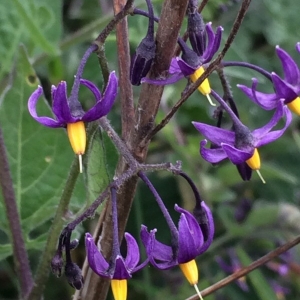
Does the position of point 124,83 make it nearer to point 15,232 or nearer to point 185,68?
point 185,68

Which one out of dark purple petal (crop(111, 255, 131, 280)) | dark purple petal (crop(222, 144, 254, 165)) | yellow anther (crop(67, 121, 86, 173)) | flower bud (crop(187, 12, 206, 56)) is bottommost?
dark purple petal (crop(111, 255, 131, 280))

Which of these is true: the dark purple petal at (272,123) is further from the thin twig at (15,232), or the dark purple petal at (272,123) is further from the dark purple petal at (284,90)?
the thin twig at (15,232)

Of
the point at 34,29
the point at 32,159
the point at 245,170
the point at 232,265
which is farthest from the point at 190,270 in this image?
the point at 232,265

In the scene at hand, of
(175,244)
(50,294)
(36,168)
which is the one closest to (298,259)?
(50,294)

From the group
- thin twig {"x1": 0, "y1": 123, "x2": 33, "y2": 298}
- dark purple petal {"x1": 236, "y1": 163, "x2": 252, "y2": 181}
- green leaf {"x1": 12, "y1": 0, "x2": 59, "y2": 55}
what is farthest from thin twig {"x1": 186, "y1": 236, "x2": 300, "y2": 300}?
green leaf {"x1": 12, "y1": 0, "x2": 59, "y2": 55}

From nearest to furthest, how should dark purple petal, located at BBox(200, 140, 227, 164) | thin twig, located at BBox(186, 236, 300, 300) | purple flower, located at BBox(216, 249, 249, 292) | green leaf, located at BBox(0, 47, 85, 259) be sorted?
dark purple petal, located at BBox(200, 140, 227, 164)
thin twig, located at BBox(186, 236, 300, 300)
green leaf, located at BBox(0, 47, 85, 259)
purple flower, located at BBox(216, 249, 249, 292)

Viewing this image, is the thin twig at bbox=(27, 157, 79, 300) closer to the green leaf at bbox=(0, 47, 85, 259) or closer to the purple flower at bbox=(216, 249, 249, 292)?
the green leaf at bbox=(0, 47, 85, 259)

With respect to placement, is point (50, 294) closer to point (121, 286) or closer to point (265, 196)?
point (265, 196)

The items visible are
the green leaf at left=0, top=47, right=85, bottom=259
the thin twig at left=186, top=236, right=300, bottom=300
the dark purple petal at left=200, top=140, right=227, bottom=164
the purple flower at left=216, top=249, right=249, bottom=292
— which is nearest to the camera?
the dark purple petal at left=200, top=140, right=227, bottom=164

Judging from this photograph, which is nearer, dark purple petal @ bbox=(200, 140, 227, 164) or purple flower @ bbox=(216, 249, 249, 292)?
dark purple petal @ bbox=(200, 140, 227, 164)
